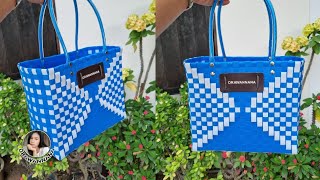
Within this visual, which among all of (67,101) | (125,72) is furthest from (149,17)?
(67,101)

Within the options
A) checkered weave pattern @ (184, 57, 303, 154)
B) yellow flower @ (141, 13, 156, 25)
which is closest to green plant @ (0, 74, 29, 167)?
yellow flower @ (141, 13, 156, 25)

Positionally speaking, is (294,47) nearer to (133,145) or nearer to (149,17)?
(149,17)

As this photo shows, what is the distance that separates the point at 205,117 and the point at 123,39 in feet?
1.39

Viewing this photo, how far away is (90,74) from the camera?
→ 1093mm

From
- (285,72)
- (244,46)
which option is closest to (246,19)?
(244,46)

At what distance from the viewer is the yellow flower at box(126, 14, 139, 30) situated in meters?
1.24

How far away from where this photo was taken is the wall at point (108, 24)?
1.19 metres

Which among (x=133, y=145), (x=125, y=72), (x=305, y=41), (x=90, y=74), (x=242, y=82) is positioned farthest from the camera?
(x=133, y=145)

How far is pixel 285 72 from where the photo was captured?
3.13ft

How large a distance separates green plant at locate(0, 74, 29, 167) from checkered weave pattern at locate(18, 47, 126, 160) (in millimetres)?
197

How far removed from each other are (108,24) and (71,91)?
32cm

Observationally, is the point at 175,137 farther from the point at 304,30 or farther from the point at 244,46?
the point at 304,30

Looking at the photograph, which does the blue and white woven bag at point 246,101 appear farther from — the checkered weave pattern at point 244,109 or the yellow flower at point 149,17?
the yellow flower at point 149,17

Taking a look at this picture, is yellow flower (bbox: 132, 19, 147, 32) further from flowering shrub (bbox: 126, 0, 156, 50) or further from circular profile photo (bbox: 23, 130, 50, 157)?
circular profile photo (bbox: 23, 130, 50, 157)
